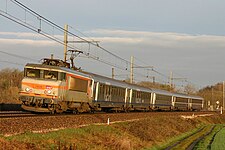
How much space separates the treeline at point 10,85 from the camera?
5237 centimetres

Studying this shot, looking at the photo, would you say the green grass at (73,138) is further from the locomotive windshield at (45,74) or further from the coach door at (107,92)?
the coach door at (107,92)

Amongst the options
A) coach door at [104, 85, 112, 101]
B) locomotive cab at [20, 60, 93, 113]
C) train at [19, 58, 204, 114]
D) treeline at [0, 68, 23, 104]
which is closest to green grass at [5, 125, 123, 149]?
locomotive cab at [20, 60, 93, 113]

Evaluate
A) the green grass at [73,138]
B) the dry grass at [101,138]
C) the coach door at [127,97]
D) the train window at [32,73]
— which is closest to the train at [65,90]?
the train window at [32,73]

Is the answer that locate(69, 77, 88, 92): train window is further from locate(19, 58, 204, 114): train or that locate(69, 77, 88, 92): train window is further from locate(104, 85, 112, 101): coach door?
locate(104, 85, 112, 101): coach door

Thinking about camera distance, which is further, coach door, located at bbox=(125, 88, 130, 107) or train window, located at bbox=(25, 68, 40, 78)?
coach door, located at bbox=(125, 88, 130, 107)

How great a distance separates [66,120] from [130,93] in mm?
29079

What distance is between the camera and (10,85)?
230ft

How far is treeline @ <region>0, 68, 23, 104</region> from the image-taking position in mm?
52366

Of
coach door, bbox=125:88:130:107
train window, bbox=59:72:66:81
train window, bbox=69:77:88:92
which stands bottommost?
coach door, bbox=125:88:130:107

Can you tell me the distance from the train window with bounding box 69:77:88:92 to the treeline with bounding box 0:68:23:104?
675 inches

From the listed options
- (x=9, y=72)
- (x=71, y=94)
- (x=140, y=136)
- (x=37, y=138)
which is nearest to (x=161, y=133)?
(x=140, y=136)

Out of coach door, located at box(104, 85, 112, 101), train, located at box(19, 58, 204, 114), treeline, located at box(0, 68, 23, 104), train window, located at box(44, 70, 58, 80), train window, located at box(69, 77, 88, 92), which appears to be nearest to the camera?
train, located at box(19, 58, 204, 114)

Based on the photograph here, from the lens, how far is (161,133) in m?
34.1

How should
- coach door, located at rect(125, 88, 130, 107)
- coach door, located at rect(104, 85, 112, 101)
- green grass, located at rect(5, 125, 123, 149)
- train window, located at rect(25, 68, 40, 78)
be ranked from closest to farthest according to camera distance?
green grass, located at rect(5, 125, 123, 149) < train window, located at rect(25, 68, 40, 78) < coach door, located at rect(104, 85, 112, 101) < coach door, located at rect(125, 88, 130, 107)
